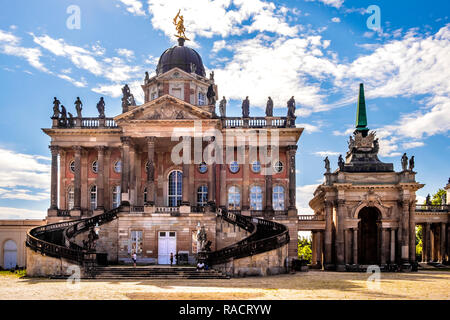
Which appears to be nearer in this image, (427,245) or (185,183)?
(185,183)

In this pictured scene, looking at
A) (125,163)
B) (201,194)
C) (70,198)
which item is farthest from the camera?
(70,198)

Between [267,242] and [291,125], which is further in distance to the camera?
[291,125]

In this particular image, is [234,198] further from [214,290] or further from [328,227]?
[214,290]

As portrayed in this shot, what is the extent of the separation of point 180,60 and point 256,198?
55.2 feet

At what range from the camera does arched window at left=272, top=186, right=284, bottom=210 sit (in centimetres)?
4881

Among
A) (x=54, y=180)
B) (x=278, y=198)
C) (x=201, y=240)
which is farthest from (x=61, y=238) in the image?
(x=278, y=198)

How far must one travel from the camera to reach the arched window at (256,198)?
159 ft

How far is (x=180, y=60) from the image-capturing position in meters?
54.7

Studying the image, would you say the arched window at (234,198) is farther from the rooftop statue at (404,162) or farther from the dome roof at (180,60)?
the rooftop statue at (404,162)

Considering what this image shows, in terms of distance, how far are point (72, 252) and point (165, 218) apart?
9784 mm

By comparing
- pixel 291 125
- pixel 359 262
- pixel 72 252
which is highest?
pixel 291 125
